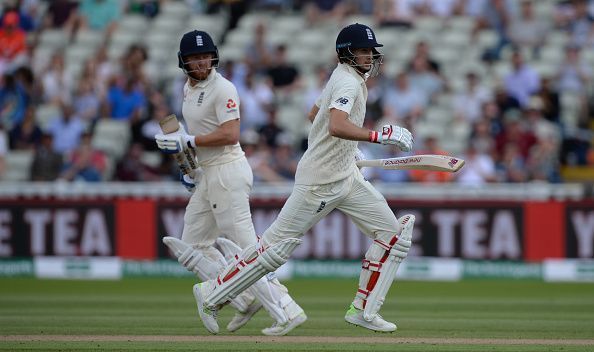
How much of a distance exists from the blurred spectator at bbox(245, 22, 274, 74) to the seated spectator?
2545 millimetres

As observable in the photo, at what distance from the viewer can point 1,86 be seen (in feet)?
54.3

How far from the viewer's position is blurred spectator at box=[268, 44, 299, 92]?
52.7 feet

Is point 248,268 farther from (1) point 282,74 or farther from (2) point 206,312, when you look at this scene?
(1) point 282,74

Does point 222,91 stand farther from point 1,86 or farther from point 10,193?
point 1,86

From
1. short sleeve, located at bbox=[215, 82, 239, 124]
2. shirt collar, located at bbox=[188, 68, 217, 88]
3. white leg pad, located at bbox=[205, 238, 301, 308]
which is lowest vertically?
white leg pad, located at bbox=[205, 238, 301, 308]

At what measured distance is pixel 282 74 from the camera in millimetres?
16094

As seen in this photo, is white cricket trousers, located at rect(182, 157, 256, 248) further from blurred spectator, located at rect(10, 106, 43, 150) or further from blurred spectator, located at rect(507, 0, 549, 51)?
blurred spectator, located at rect(507, 0, 549, 51)

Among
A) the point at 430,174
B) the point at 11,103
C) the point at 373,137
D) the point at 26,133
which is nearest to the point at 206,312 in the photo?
the point at 373,137

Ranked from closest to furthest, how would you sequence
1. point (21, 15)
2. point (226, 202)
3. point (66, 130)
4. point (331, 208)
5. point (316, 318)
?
point (331, 208), point (226, 202), point (316, 318), point (66, 130), point (21, 15)

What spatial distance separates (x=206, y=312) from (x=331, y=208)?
1.08 m

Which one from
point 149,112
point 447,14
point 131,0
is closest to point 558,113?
point 447,14

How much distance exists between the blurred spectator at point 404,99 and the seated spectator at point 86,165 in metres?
3.56

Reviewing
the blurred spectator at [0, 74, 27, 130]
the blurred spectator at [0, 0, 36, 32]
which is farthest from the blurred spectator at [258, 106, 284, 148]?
the blurred spectator at [0, 0, 36, 32]

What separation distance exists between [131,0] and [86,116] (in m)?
2.91
